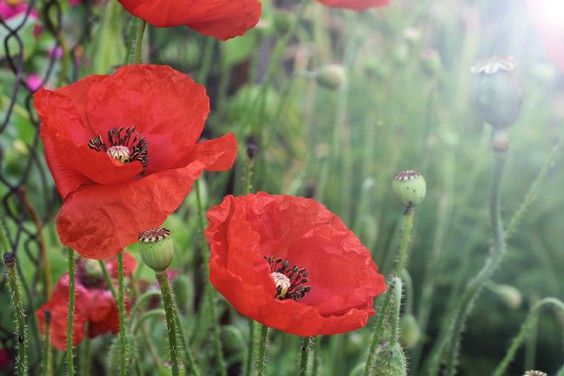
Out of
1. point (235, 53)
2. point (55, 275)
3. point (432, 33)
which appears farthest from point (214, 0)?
point (432, 33)

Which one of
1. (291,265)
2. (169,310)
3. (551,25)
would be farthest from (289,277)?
(551,25)

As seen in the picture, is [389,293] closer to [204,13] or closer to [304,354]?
[304,354]

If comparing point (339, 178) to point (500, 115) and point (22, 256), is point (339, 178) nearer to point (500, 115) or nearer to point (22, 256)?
point (22, 256)

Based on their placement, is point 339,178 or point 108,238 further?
point 339,178

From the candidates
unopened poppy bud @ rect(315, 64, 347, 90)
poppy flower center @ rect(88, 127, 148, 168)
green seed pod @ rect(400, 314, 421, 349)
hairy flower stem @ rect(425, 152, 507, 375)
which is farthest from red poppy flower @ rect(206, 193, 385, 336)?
unopened poppy bud @ rect(315, 64, 347, 90)

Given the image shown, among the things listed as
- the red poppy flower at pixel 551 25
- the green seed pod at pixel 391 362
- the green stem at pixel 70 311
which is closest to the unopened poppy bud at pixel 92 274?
the green stem at pixel 70 311

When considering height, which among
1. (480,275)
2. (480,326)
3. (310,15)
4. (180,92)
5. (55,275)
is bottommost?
(480,326)

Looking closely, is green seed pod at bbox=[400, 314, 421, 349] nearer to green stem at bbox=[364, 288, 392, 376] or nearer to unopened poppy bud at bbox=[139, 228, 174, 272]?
green stem at bbox=[364, 288, 392, 376]
